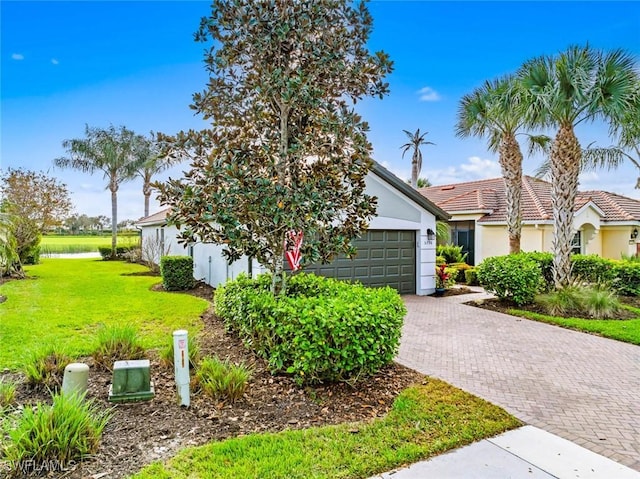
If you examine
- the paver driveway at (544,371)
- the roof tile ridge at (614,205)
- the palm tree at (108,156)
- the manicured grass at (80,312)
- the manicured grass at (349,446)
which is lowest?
the paver driveway at (544,371)

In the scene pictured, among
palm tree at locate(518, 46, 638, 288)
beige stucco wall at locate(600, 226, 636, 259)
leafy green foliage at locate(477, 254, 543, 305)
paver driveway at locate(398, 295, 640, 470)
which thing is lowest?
paver driveway at locate(398, 295, 640, 470)

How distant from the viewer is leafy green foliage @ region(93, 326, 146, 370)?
214 inches

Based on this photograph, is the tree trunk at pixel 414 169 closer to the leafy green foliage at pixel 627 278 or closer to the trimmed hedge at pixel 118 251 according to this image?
the leafy green foliage at pixel 627 278

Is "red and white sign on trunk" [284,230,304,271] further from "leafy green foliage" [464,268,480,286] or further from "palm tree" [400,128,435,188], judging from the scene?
"palm tree" [400,128,435,188]

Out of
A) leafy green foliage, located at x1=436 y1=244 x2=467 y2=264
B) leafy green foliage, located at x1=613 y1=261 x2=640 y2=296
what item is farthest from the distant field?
leafy green foliage, located at x1=613 y1=261 x2=640 y2=296

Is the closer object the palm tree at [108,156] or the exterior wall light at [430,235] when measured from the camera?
the exterior wall light at [430,235]

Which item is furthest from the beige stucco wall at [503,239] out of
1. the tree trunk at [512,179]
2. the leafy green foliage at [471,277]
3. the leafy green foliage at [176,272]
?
the leafy green foliage at [176,272]

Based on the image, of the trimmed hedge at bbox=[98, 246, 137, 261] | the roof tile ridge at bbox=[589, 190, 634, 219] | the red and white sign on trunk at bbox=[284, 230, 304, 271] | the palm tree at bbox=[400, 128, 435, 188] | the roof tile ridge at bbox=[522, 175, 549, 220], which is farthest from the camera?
the trimmed hedge at bbox=[98, 246, 137, 261]

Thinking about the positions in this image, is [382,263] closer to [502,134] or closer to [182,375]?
[502,134]

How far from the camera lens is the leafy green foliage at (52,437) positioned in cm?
311

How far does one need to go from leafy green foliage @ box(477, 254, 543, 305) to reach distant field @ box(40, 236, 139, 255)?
2416cm

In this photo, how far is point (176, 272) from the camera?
529 inches

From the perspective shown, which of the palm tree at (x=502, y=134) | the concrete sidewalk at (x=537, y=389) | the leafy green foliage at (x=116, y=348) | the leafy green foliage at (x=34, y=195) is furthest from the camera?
the leafy green foliage at (x=34, y=195)

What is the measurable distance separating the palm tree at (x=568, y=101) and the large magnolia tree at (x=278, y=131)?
6.69m
